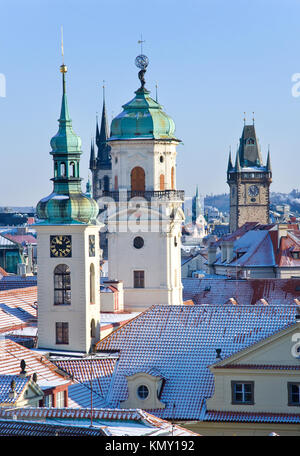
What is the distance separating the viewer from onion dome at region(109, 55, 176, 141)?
60.1 m

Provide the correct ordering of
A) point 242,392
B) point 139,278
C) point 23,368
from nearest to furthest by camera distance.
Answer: point 23,368, point 242,392, point 139,278

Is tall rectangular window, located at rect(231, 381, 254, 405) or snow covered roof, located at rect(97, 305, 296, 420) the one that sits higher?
snow covered roof, located at rect(97, 305, 296, 420)

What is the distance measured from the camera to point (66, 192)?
161 feet

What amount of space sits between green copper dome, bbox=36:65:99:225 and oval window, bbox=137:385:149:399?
8.51 m

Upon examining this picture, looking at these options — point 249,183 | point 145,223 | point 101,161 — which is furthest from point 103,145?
point 145,223

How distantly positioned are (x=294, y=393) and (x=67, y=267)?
1162 cm

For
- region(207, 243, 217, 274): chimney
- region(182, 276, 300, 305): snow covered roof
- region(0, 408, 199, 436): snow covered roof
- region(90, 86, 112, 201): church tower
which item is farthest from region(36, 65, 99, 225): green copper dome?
region(90, 86, 112, 201): church tower

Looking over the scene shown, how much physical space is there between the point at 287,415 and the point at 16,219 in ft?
503

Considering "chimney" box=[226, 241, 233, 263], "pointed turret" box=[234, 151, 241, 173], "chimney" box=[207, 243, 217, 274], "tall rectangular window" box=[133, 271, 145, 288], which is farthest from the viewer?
"pointed turret" box=[234, 151, 241, 173]

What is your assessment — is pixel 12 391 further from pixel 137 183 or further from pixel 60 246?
pixel 137 183

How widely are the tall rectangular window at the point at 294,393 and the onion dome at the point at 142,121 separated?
22130mm

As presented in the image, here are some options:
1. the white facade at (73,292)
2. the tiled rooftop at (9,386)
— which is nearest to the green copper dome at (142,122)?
the white facade at (73,292)

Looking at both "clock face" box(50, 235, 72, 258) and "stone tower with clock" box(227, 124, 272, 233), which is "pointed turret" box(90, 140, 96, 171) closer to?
"stone tower with clock" box(227, 124, 272, 233)

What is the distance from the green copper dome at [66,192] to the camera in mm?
48281
